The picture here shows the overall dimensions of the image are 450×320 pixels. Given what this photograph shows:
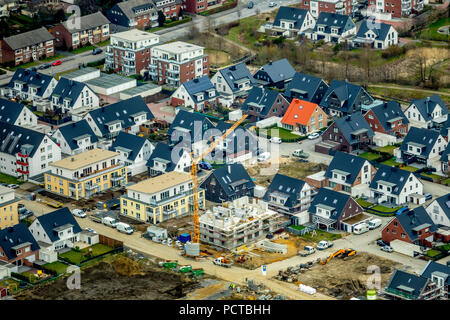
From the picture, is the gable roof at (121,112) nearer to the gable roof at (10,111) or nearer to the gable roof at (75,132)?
the gable roof at (75,132)

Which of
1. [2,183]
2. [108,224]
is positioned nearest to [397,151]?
[108,224]

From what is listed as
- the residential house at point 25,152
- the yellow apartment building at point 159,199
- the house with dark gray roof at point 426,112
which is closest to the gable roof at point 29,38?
the residential house at point 25,152

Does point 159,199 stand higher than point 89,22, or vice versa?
point 89,22

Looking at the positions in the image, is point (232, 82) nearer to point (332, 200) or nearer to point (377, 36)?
point (377, 36)

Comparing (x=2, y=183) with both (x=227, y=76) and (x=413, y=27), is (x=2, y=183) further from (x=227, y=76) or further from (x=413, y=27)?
(x=413, y=27)

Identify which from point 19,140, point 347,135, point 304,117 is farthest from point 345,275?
point 19,140
